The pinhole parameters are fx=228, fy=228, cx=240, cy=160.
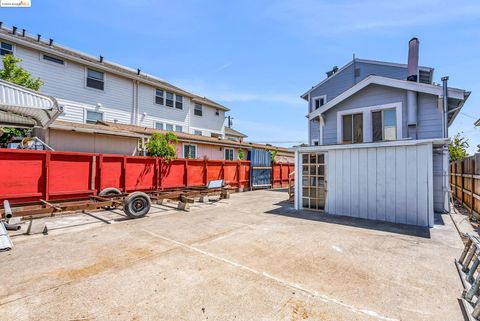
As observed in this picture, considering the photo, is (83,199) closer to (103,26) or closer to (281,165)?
(103,26)

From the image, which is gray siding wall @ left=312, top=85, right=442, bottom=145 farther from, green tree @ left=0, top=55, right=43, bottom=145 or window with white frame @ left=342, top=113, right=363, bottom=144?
green tree @ left=0, top=55, right=43, bottom=145

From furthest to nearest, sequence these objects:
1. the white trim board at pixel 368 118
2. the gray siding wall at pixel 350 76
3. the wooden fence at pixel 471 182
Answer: the gray siding wall at pixel 350 76
the white trim board at pixel 368 118
the wooden fence at pixel 471 182

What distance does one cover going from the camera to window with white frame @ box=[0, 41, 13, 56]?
12.1 m

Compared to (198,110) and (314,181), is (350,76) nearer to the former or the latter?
(314,181)

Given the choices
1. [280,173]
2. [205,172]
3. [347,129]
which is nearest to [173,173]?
[205,172]

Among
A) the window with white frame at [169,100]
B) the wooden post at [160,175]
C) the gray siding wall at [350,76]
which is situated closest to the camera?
the wooden post at [160,175]

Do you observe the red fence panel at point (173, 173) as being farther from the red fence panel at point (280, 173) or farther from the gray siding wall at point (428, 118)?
the gray siding wall at point (428, 118)

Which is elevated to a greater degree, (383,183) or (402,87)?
(402,87)

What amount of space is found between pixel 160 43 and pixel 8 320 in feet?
39.4

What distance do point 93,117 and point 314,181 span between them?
48.2 ft

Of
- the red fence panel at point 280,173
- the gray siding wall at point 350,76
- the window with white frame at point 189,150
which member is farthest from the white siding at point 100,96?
the gray siding wall at point 350,76

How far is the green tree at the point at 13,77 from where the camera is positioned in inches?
442

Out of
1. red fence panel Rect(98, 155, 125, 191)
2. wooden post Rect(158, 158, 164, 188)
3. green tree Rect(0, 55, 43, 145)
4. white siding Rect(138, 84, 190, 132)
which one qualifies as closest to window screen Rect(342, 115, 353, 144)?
wooden post Rect(158, 158, 164, 188)

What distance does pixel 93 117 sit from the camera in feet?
50.2
